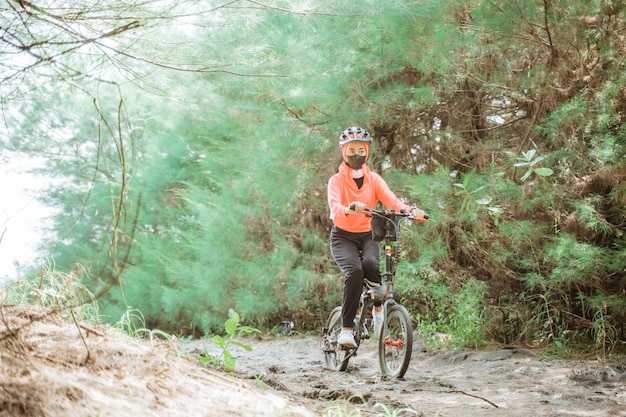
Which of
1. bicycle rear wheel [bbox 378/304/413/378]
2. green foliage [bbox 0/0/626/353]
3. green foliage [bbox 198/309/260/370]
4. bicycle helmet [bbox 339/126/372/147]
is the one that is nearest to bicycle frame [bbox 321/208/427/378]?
bicycle rear wheel [bbox 378/304/413/378]

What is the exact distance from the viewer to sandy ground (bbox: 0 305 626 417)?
263 cm

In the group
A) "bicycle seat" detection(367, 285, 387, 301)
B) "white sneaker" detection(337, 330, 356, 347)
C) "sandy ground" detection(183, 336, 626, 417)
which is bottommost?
"sandy ground" detection(183, 336, 626, 417)

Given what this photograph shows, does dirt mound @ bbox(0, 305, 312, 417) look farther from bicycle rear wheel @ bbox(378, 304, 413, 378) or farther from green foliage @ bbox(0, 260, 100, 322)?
bicycle rear wheel @ bbox(378, 304, 413, 378)

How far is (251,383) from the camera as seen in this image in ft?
12.9

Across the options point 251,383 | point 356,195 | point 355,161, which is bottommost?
A: point 251,383

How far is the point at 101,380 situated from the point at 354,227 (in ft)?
11.2

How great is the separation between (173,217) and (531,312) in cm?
945

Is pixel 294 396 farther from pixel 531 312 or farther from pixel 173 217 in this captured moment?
pixel 173 217

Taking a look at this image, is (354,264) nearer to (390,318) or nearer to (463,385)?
(390,318)

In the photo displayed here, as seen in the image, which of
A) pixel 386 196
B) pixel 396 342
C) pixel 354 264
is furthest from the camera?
pixel 386 196

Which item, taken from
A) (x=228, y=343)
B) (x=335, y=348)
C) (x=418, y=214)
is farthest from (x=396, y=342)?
(x=228, y=343)

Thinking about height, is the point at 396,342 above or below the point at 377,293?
below

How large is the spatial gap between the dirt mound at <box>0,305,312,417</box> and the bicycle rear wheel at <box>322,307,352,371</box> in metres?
2.74

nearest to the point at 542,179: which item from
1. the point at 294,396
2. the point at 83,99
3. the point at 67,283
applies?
the point at 294,396
